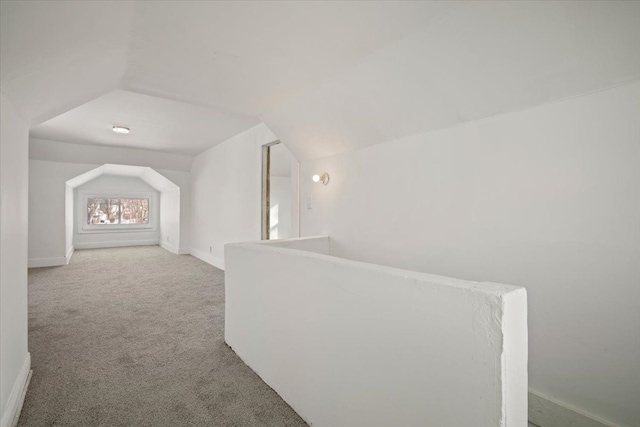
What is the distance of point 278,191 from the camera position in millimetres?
7141

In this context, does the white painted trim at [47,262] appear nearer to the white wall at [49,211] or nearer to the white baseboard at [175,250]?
the white wall at [49,211]

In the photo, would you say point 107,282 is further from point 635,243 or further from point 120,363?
point 635,243

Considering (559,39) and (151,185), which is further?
(151,185)

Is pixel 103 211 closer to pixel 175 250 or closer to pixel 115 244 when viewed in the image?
pixel 115 244

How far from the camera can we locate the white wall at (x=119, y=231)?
806 centimetres

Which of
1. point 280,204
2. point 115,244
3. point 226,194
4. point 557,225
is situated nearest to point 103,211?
point 115,244

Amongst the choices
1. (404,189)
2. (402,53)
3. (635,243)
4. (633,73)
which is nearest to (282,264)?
(404,189)

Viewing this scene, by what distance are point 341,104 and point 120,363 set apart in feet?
9.26

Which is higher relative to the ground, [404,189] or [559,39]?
[559,39]

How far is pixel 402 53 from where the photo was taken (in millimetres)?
2023

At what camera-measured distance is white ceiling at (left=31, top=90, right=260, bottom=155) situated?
363cm

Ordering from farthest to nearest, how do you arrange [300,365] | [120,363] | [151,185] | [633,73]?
[151,185] < [120,363] < [300,365] < [633,73]

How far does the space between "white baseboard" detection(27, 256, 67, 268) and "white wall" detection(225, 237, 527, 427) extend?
6095 millimetres

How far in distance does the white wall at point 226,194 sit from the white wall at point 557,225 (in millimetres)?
2776
